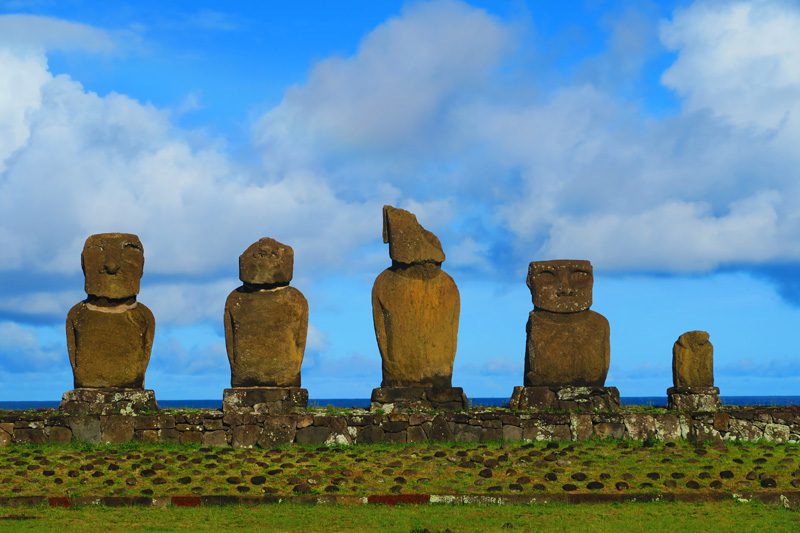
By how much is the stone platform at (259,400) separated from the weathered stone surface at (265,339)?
0.28 metres

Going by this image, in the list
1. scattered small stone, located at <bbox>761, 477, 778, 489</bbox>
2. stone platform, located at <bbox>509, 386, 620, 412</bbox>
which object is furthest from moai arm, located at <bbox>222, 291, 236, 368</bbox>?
scattered small stone, located at <bbox>761, 477, 778, 489</bbox>

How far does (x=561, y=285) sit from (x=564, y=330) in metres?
0.85

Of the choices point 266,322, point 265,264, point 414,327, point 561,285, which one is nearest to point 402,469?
point 414,327

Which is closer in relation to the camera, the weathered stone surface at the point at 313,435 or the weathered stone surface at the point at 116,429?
the weathered stone surface at the point at 313,435

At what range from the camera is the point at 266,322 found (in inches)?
877

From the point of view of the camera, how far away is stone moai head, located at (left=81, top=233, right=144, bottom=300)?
22.5 metres

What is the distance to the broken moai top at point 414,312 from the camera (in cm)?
2212

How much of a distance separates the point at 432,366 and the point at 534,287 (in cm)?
262

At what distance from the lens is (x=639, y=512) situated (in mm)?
16156

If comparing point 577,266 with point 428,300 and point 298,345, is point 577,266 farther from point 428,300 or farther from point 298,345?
point 298,345

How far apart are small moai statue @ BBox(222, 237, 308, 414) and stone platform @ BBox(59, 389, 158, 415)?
1.49 meters

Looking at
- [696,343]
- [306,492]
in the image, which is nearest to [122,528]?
[306,492]

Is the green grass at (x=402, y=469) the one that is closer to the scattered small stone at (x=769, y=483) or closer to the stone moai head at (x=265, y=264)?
the scattered small stone at (x=769, y=483)

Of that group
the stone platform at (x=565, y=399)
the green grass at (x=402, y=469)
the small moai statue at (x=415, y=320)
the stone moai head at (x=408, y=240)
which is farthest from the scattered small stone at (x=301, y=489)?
the stone platform at (x=565, y=399)
